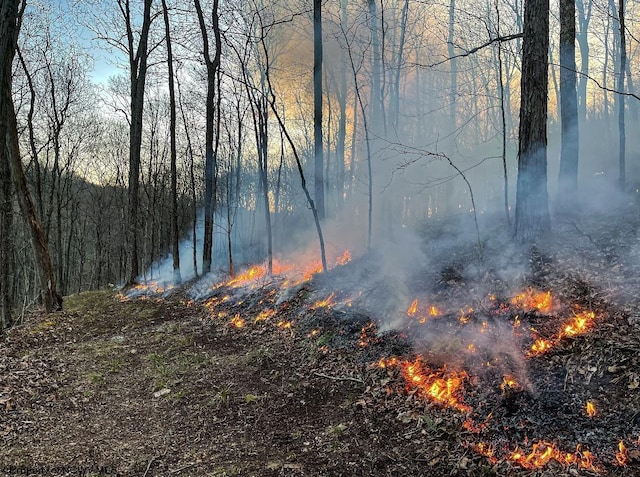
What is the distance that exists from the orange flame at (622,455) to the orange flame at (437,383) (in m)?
1.31

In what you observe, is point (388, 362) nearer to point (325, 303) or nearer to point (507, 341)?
point (507, 341)

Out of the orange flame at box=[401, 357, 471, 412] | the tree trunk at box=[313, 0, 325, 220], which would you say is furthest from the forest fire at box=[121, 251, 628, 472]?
the tree trunk at box=[313, 0, 325, 220]

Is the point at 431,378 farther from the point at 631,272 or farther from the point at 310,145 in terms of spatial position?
the point at 310,145

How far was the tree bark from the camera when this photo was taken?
7006 mm

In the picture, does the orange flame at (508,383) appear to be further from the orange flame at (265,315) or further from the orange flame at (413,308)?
the orange flame at (265,315)

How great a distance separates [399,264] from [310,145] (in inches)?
953

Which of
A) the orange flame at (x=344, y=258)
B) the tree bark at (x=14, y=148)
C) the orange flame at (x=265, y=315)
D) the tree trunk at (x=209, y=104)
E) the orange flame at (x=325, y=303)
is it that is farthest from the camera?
the tree trunk at (x=209, y=104)

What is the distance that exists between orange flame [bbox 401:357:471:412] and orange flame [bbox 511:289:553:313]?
156 centimetres

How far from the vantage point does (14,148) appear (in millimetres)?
9328

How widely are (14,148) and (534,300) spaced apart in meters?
11.7

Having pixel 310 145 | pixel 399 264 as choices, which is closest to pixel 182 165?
pixel 310 145

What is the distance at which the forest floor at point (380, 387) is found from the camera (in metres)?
3.73

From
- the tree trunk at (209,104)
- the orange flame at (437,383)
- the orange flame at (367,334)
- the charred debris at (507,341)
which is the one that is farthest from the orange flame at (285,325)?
the tree trunk at (209,104)

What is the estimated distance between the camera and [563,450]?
3.40 m
